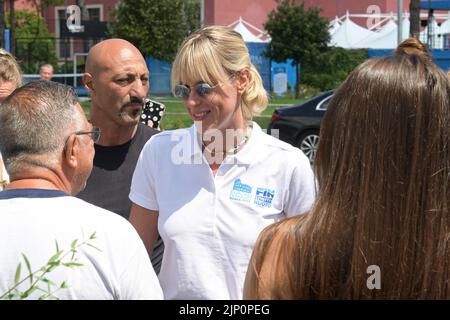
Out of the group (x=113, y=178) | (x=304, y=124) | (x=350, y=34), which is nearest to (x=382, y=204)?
(x=113, y=178)

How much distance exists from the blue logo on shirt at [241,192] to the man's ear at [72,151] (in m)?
0.76

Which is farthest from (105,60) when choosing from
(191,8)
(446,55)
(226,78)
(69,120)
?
(191,8)

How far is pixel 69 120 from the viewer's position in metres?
2.78

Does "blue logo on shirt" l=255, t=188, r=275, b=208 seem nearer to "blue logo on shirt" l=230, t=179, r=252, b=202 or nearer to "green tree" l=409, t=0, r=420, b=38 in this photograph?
"blue logo on shirt" l=230, t=179, r=252, b=202

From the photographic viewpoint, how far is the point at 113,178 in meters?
4.12

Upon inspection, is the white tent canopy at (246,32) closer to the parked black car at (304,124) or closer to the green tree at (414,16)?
the green tree at (414,16)

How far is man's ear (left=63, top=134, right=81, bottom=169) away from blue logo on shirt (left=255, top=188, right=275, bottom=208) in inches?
31.8

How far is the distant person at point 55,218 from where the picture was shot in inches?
98.0

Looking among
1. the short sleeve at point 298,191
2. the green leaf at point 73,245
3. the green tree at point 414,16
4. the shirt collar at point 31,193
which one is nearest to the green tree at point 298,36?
the green tree at point 414,16

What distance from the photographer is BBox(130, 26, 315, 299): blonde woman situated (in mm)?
3248

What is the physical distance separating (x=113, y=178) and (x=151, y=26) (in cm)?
3626

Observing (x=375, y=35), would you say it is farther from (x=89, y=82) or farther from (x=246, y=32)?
(x=89, y=82)

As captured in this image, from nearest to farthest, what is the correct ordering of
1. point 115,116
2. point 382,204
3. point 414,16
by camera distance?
point 382,204, point 115,116, point 414,16

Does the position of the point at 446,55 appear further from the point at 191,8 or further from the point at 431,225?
the point at 431,225
